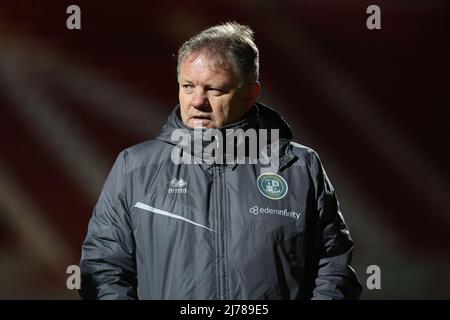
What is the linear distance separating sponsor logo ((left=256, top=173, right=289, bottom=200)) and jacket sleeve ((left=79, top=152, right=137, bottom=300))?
321 mm

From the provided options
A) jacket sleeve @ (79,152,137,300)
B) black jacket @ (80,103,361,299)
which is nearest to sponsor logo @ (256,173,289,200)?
black jacket @ (80,103,361,299)

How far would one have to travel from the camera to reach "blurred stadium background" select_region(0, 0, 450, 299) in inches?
129

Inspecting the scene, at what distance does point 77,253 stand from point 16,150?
0.57 meters

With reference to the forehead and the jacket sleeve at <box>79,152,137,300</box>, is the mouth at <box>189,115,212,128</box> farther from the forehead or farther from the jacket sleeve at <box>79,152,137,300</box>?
the jacket sleeve at <box>79,152,137,300</box>

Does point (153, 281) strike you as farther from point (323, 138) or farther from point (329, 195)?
point (323, 138)

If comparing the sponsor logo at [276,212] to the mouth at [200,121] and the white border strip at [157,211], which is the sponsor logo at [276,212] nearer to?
the white border strip at [157,211]

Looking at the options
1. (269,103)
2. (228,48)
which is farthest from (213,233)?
(269,103)

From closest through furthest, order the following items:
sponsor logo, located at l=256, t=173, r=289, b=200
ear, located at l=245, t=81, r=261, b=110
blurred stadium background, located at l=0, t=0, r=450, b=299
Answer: sponsor logo, located at l=256, t=173, r=289, b=200, ear, located at l=245, t=81, r=261, b=110, blurred stadium background, located at l=0, t=0, r=450, b=299

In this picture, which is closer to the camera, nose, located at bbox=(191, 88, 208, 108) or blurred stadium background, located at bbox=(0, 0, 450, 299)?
nose, located at bbox=(191, 88, 208, 108)

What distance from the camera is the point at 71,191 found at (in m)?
3.35

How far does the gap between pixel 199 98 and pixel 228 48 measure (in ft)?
0.51

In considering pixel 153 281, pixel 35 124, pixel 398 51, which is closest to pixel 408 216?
pixel 398 51

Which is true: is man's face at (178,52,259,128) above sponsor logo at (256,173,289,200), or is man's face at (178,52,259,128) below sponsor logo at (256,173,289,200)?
above

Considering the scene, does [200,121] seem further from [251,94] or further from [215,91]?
[251,94]
